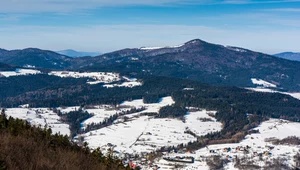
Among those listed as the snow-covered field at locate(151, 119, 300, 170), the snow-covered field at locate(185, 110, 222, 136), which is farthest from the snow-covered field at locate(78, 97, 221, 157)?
the snow-covered field at locate(151, 119, 300, 170)

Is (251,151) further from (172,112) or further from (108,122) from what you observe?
(172,112)

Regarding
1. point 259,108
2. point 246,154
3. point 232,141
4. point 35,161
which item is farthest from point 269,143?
point 35,161

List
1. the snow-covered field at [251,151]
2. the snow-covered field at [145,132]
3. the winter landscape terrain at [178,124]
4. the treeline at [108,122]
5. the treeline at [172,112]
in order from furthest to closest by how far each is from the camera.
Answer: the treeline at [172,112] → the treeline at [108,122] → the snow-covered field at [145,132] → the winter landscape terrain at [178,124] → the snow-covered field at [251,151]

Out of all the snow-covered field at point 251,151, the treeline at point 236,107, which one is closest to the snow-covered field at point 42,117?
the treeline at point 236,107

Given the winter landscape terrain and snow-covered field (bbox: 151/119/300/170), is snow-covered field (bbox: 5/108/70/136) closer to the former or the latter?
the winter landscape terrain

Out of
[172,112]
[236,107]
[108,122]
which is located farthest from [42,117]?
[236,107]

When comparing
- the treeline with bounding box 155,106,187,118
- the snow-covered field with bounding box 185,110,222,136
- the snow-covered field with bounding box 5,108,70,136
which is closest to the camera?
the snow-covered field with bounding box 185,110,222,136

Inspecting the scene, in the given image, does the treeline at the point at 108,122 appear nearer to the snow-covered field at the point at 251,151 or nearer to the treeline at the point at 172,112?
the treeline at the point at 172,112

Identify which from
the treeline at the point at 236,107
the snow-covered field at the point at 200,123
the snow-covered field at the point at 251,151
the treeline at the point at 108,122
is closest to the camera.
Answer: the snow-covered field at the point at 251,151

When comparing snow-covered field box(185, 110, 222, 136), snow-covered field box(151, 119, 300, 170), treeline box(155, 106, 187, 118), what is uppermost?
treeline box(155, 106, 187, 118)

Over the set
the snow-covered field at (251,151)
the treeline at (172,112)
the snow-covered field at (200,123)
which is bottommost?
the snow-covered field at (251,151)

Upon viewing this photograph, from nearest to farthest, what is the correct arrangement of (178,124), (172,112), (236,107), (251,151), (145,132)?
(251,151), (145,132), (178,124), (172,112), (236,107)
